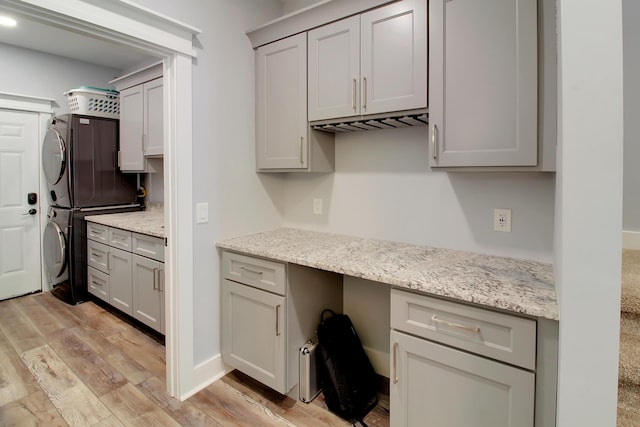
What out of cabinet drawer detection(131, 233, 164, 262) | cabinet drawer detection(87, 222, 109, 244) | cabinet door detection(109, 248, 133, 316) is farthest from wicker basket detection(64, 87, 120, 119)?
cabinet drawer detection(131, 233, 164, 262)

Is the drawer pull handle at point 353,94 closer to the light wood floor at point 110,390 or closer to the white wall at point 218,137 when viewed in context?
the white wall at point 218,137

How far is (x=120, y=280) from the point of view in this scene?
111 inches

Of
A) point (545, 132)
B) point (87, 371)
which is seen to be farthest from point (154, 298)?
point (545, 132)

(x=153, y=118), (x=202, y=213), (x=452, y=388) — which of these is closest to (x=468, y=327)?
(x=452, y=388)

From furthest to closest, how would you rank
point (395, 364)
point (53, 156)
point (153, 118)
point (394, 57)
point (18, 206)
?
point (18, 206)
point (53, 156)
point (153, 118)
point (394, 57)
point (395, 364)

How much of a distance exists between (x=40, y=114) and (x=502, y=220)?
4387mm

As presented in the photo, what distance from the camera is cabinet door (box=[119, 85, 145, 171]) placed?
3.02 m

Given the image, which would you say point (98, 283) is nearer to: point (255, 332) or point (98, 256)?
point (98, 256)

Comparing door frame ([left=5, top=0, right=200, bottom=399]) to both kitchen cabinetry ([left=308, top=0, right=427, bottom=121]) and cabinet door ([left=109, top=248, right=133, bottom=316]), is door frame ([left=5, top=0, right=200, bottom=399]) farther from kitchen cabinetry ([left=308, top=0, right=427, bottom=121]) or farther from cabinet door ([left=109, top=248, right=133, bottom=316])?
cabinet door ([left=109, top=248, right=133, bottom=316])

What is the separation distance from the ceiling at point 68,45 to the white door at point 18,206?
69 cm

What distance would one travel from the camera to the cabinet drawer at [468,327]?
42.4 inches

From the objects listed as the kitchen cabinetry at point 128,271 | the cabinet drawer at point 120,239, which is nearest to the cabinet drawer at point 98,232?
the kitchen cabinetry at point 128,271

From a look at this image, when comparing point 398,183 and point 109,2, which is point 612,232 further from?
point 109,2

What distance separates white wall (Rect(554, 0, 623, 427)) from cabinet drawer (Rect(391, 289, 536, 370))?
0.21 m
